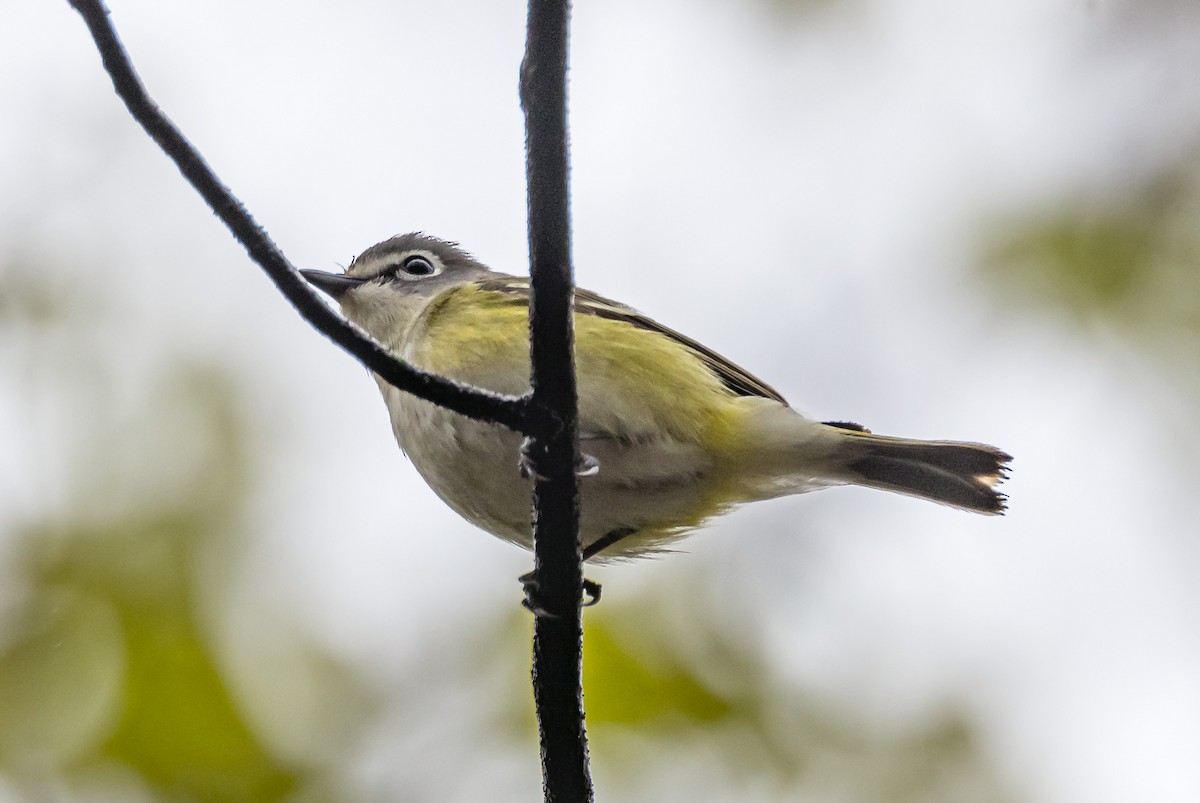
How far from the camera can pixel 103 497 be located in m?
5.01

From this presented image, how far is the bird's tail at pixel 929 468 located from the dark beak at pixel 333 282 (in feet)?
6.87

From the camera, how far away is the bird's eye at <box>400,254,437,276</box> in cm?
505

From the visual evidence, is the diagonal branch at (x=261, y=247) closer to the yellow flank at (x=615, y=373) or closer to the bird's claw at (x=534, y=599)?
the bird's claw at (x=534, y=599)

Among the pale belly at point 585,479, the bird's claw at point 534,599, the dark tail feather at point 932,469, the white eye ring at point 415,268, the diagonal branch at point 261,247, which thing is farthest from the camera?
the white eye ring at point 415,268

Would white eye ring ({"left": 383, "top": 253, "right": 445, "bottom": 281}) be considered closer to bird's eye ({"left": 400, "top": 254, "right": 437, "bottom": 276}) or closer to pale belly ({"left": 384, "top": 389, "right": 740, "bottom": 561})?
bird's eye ({"left": 400, "top": 254, "right": 437, "bottom": 276})

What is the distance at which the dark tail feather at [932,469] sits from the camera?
385 centimetres

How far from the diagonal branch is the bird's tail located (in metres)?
1.78

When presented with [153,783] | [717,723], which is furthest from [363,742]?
[717,723]

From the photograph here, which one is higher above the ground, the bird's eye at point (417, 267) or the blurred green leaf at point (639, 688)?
the bird's eye at point (417, 267)

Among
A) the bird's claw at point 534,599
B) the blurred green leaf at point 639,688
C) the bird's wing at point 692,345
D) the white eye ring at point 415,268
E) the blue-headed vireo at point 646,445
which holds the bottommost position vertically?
the bird's claw at point 534,599

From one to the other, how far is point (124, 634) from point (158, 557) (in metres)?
0.46

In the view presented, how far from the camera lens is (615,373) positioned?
151 inches

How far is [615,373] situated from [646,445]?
257 millimetres

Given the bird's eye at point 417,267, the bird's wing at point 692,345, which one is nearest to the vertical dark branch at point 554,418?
the bird's wing at point 692,345
